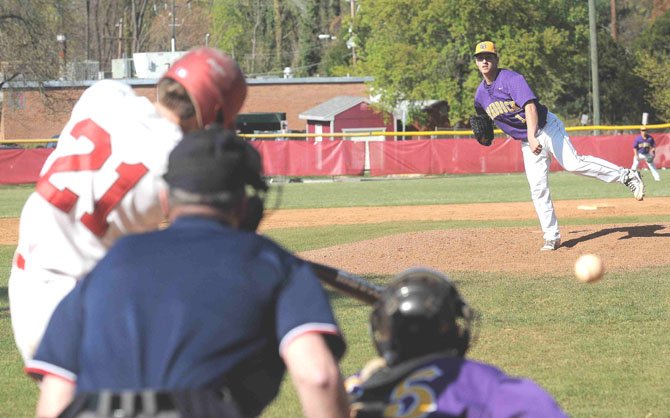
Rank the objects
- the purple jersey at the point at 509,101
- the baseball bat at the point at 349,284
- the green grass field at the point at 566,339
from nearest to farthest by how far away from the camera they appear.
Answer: the baseball bat at the point at 349,284, the green grass field at the point at 566,339, the purple jersey at the point at 509,101

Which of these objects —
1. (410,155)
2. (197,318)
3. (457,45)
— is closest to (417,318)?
(197,318)

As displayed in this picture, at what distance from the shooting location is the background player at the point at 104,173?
3543 millimetres

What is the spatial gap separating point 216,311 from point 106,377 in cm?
31

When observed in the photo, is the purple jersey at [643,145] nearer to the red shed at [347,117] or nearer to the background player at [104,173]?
the red shed at [347,117]

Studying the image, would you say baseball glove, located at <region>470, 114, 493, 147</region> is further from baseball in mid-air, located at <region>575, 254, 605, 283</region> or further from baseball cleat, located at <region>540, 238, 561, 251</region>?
baseball in mid-air, located at <region>575, 254, 605, 283</region>

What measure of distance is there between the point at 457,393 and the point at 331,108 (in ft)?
185

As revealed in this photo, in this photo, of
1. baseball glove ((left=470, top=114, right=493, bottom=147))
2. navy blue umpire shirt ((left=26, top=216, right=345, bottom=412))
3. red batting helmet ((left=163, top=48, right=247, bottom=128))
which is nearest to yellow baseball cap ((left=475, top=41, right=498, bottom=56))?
baseball glove ((left=470, top=114, right=493, bottom=147))

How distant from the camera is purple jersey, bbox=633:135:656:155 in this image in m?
32.6

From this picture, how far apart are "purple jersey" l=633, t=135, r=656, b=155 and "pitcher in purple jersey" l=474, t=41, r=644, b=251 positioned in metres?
21.3

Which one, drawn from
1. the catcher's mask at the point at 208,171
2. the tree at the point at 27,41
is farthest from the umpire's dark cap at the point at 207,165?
the tree at the point at 27,41

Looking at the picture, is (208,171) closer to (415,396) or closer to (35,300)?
(415,396)

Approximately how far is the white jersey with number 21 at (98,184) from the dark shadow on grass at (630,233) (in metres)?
9.44

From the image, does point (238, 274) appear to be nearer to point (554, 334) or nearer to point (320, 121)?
point (554, 334)

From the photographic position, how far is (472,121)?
12375 mm
